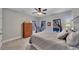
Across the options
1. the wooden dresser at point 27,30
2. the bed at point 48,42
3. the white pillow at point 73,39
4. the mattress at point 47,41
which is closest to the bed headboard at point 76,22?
the bed at point 48,42

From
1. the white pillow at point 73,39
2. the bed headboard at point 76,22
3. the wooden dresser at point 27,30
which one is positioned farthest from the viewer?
the wooden dresser at point 27,30

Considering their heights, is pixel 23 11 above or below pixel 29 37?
above

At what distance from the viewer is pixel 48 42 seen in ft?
6.96

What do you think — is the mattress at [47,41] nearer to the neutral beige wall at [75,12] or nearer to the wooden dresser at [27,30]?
the wooden dresser at [27,30]

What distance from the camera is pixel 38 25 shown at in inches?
85.5

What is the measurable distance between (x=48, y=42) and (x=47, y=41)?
26mm

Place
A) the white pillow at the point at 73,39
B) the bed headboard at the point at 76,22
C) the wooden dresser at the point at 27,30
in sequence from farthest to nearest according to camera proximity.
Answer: the wooden dresser at the point at 27,30
the bed headboard at the point at 76,22
the white pillow at the point at 73,39

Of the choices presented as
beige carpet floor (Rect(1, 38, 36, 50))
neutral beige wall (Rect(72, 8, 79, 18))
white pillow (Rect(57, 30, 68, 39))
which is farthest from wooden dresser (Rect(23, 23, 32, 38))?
neutral beige wall (Rect(72, 8, 79, 18))

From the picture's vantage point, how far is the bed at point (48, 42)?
2.02m

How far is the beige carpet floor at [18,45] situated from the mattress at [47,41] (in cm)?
12

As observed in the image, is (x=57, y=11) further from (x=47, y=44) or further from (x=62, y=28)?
(x=47, y=44)
